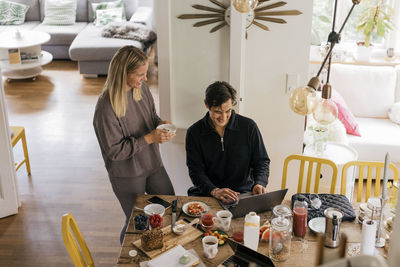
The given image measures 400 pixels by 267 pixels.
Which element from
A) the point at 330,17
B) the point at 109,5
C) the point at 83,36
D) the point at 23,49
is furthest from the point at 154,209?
the point at 109,5

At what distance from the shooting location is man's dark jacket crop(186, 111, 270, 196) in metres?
3.03

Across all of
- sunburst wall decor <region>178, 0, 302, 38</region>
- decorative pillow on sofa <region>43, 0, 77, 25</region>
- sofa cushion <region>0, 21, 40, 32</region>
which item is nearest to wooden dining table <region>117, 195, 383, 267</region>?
sunburst wall decor <region>178, 0, 302, 38</region>

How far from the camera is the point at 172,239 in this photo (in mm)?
2484

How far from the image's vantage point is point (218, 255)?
2.37 meters

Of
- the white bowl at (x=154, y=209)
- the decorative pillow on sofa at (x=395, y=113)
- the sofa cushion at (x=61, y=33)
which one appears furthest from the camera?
the sofa cushion at (x=61, y=33)

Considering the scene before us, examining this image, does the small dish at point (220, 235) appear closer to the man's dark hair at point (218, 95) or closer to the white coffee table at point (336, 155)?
the man's dark hair at point (218, 95)

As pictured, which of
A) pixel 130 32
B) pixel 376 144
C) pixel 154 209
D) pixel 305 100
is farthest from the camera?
pixel 130 32

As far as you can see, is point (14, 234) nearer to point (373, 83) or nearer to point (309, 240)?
point (309, 240)

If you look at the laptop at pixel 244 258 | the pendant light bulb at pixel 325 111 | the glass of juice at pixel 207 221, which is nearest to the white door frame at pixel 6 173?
the glass of juice at pixel 207 221

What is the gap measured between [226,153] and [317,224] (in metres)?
0.73

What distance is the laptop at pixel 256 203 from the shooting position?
263cm

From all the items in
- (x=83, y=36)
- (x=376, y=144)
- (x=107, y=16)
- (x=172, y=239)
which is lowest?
(x=376, y=144)

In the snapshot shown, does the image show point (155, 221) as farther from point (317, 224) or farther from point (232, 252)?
point (317, 224)

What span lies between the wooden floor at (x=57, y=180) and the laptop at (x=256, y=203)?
4.24 ft
